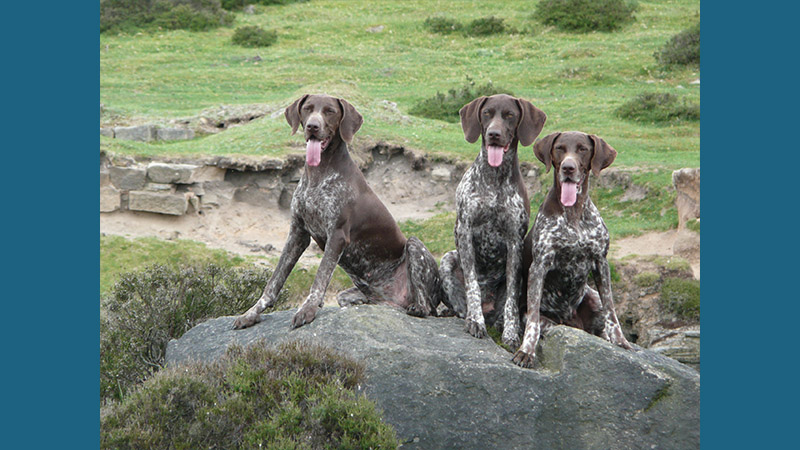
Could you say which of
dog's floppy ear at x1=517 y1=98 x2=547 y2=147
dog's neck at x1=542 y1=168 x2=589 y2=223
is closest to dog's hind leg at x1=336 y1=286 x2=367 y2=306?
dog's neck at x1=542 y1=168 x2=589 y2=223

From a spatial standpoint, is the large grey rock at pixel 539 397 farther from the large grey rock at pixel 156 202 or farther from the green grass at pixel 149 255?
the large grey rock at pixel 156 202

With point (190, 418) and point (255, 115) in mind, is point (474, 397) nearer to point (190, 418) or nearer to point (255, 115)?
point (190, 418)

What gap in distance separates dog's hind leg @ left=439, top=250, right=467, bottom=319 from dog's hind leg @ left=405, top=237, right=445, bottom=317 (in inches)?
3.9

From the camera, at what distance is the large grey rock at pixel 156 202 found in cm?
1891

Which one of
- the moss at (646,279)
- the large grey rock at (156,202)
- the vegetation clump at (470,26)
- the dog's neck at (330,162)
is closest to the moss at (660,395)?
the dog's neck at (330,162)

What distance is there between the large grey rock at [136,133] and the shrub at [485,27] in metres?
16.2

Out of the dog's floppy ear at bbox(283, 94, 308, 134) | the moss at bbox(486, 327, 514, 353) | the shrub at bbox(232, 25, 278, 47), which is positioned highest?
the shrub at bbox(232, 25, 278, 47)

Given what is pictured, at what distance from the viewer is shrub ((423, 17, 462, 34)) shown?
119 ft

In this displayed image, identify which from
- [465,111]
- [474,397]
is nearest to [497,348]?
[474,397]

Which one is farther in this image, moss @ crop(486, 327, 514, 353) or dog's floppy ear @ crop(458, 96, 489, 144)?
dog's floppy ear @ crop(458, 96, 489, 144)

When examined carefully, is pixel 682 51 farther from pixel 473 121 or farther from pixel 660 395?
pixel 660 395

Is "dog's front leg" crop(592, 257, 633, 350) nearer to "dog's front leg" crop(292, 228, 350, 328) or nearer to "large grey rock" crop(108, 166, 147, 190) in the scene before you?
"dog's front leg" crop(292, 228, 350, 328)

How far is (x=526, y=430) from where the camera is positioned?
23.5 ft

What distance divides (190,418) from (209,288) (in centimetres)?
476
